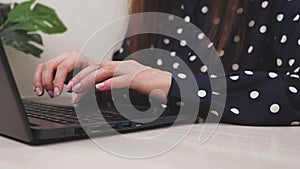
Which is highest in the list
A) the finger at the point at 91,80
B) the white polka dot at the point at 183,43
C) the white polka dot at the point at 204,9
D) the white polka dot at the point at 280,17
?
the finger at the point at 91,80

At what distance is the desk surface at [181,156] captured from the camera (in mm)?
368

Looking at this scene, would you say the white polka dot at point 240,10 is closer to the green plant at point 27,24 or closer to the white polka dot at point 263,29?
the white polka dot at point 263,29

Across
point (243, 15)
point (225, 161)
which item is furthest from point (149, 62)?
point (225, 161)

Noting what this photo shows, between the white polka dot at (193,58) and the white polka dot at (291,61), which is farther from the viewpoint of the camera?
the white polka dot at (193,58)

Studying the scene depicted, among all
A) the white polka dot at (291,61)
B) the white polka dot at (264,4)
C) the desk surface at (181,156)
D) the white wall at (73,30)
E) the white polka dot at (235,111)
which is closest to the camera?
the desk surface at (181,156)

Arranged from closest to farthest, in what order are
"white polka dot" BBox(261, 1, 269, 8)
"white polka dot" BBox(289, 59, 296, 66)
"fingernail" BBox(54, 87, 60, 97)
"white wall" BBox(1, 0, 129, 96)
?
"fingernail" BBox(54, 87, 60, 97)
"white polka dot" BBox(289, 59, 296, 66)
"white polka dot" BBox(261, 1, 269, 8)
"white wall" BBox(1, 0, 129, 96)

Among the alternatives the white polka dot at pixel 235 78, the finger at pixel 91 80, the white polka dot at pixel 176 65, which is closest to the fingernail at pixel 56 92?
the finger at pixel 91 80

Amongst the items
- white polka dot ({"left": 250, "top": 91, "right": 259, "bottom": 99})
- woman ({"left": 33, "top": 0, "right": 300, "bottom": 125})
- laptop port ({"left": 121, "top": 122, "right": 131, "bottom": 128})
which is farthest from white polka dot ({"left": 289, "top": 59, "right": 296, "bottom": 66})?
laptop port ({"left": 121, "top": 122, "right": 131, "bottom": 128})

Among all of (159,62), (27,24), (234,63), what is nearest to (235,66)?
(234,63)

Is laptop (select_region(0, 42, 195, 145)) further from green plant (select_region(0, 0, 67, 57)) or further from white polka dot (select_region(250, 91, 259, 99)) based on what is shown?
green plant (select_region(0, 0, 67, 57))

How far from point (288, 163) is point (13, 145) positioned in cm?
27

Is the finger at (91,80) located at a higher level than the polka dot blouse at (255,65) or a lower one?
higher

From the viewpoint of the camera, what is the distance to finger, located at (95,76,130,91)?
735mm

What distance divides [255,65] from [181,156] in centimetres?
80
